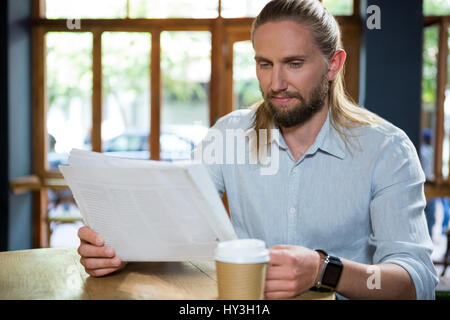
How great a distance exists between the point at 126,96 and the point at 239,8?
138 cm

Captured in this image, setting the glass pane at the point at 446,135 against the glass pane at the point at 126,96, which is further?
the glass pane at the point at 126,96

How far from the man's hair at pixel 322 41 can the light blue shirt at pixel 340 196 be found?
0.05 m

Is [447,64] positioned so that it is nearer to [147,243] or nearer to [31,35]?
[31,35]

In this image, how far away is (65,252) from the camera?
1610 mm

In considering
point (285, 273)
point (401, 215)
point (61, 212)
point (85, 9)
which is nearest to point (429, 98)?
point (85, 9)

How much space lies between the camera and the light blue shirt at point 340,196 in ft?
4.61

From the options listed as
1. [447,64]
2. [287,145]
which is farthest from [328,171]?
[447,64]

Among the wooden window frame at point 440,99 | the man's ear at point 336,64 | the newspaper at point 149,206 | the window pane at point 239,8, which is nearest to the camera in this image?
the newspaper at point 149,206

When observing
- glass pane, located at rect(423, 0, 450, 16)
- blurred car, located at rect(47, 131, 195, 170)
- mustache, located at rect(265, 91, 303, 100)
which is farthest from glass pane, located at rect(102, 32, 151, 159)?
mustache, located at rect(265, 91, 303, 100)

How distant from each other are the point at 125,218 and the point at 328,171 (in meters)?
0.66

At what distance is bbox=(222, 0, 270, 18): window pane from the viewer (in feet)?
16.6

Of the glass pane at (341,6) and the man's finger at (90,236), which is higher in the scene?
the glass pane at (341,6)

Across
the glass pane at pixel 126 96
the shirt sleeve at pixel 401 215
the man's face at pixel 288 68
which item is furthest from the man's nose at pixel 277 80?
the glass pane at pixel 126 96

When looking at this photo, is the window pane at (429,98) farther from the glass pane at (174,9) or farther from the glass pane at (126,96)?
the glass pane at (126,96)
